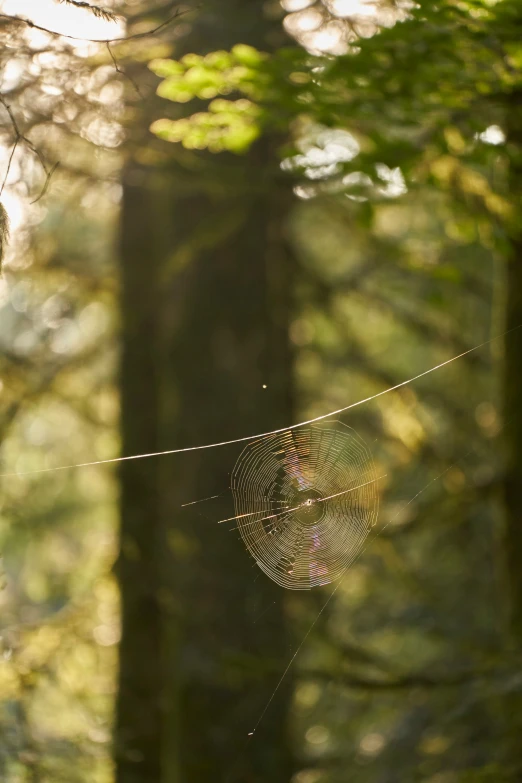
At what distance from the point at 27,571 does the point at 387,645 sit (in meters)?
5.69

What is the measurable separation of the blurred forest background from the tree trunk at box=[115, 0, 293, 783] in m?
0.02

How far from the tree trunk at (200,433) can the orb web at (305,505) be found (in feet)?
2.62

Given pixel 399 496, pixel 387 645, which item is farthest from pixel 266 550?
pixel 387 645

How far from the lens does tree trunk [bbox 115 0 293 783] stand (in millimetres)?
3703

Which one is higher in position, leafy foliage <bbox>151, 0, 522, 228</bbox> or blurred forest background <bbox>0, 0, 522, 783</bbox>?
leafy foliage <bbox>151, 0, 522, 228</bbox>

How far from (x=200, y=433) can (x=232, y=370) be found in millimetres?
463

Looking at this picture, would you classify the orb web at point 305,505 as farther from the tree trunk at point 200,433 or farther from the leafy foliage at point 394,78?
the leafy foliage at point 394,78

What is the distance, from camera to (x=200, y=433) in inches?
157

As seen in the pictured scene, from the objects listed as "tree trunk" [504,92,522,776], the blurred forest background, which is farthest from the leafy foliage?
"tree trunk" [504,92,522,776]

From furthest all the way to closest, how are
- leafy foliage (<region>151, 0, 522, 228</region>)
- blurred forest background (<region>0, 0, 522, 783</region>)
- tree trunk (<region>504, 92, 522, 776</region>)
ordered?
tree trunk (<region>504, 92, 522, 776</region>) < blurred forest background (<region>0, 0, 522, 783</region>) < leafy foliage (<region>151, 0, 522, 228</region>)

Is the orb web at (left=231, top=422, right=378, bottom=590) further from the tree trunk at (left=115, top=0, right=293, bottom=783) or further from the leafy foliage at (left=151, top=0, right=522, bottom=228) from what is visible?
the leafy foliage at (left=151, top=0, right=522, bottom=228)

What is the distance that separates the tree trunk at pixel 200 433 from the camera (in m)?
3.70

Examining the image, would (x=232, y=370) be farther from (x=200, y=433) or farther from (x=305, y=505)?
(x=305, y=505)

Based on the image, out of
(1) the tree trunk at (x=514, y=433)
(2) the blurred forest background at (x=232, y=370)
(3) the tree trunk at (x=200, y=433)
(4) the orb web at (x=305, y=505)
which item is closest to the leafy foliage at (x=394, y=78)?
(2) the blurred forest background at (x=232, y=370)
